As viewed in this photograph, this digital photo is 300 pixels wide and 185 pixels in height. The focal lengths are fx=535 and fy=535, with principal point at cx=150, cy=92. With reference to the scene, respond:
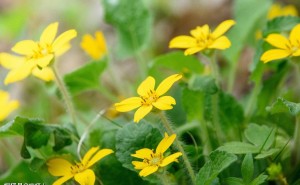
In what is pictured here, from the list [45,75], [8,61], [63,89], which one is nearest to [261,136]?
[63,89]

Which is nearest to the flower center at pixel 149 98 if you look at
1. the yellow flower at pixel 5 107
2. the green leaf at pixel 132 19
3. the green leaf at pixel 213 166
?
the green leaf at pixel 213 166

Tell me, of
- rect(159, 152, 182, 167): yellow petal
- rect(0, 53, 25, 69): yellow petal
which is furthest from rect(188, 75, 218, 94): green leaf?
rect(0, 53, 25, 69): yellow petal

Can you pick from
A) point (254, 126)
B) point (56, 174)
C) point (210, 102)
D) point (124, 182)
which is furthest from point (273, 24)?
point (56, 174)

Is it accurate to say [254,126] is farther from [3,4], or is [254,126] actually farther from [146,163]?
[3,4]

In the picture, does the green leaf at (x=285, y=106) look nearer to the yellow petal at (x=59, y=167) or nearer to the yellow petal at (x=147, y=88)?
the yellow petal at (x=147, y=88)

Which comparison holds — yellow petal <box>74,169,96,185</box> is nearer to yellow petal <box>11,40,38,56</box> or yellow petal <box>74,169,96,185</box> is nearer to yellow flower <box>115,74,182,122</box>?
yellow flower <box>115,74,182,122</box>

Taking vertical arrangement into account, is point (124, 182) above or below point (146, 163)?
below
